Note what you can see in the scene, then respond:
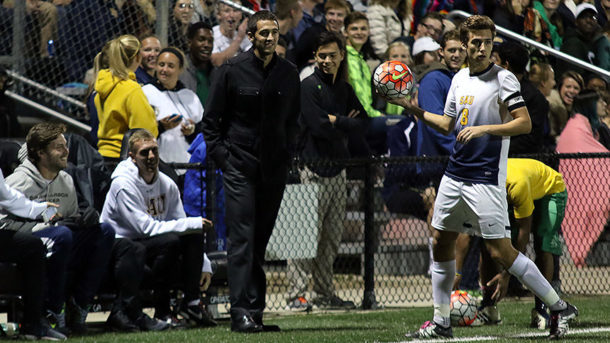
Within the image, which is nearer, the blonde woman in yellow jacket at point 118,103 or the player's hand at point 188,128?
the blonde woman in yellow jacket at point 118,103

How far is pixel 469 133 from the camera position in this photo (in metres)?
7.07

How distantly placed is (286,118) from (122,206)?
1.65m

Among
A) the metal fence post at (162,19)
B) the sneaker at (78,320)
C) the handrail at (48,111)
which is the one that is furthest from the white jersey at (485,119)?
the handrail at (48,111)

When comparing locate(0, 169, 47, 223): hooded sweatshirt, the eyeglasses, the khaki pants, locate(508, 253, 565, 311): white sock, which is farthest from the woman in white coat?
locate(508, 253, 565, 311): white sock

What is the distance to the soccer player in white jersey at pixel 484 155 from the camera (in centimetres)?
721

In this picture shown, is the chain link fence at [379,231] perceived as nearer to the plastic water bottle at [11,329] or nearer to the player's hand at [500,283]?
the player's hand at [500,283]

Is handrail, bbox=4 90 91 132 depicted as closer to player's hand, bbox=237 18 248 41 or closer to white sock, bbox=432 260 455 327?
player's hand, bbox=237 18 248 41

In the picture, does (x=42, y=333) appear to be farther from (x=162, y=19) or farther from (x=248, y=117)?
(x=162, y=19)

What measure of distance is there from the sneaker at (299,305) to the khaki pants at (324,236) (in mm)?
166

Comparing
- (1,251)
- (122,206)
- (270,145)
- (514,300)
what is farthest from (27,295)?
(514,300)

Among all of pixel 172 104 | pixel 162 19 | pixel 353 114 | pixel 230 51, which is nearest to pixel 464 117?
pixel 353 114

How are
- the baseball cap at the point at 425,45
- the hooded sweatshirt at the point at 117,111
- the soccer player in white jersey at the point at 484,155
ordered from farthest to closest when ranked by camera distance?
the baseball cap at the point at 425,45
the hooded sweatshirt at the point at 117,111
the soccer player in white jersey at the point at 484,155

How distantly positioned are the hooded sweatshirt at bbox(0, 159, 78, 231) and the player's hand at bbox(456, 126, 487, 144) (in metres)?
3.22

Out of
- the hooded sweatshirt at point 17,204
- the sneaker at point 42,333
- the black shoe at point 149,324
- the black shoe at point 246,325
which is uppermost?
the hooded sweatshirt at point 17,204
